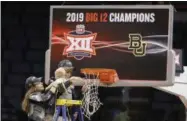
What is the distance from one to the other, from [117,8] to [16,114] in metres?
1.71

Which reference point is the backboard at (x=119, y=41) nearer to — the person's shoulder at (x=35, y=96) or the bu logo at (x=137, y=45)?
the bu logo at (x=137, y=45)

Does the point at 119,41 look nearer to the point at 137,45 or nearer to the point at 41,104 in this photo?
the point at 137,45

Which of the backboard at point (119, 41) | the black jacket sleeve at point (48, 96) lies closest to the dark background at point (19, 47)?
the backboard at point (119, 41)

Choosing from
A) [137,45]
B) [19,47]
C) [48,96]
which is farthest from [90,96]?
[19,47]

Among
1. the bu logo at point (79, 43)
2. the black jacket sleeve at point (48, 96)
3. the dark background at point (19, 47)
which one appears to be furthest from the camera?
the dark background at point (19, 47)

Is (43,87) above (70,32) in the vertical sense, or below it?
below

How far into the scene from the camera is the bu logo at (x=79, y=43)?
2.16 metres

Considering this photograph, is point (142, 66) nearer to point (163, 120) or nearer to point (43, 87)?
point (43, 87)

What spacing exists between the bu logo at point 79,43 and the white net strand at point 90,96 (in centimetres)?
11

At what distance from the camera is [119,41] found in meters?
2.14

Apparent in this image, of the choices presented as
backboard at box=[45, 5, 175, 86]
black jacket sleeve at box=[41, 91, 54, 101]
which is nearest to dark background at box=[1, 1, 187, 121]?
backboard at box=[45, 5, 175, 86]

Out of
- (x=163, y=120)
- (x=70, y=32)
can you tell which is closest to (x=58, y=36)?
(x=70, y=32)

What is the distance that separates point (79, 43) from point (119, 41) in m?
0.19

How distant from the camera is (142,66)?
6.94ft
